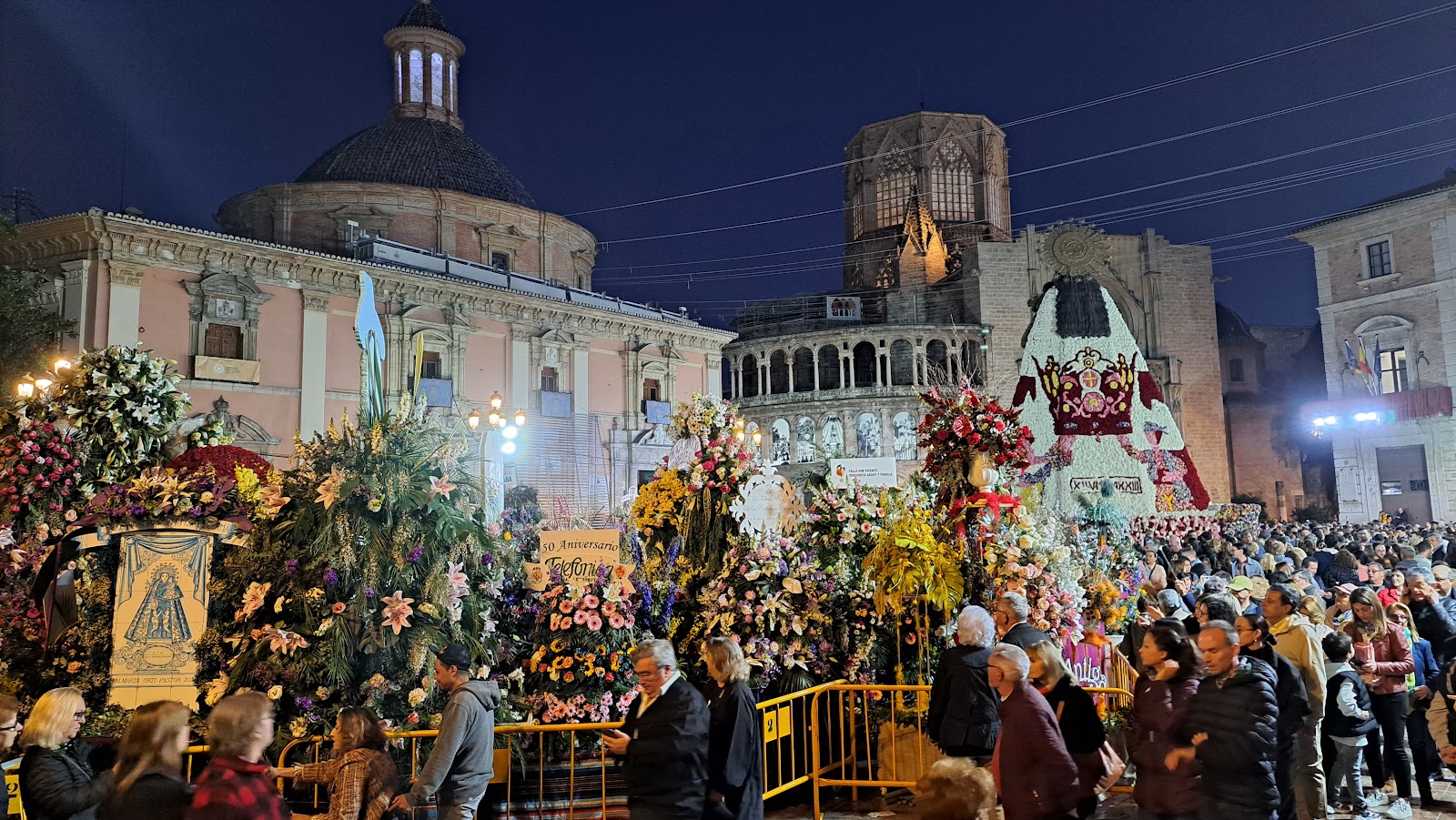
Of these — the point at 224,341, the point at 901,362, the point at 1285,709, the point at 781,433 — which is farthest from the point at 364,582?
the point at 901,362

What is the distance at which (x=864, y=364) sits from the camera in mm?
44281

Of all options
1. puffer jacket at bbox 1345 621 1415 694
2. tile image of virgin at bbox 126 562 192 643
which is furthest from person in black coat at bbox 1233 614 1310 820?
tile image of virgin at bbox 126 562 192 643

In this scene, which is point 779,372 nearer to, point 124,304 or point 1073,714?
point 124,304

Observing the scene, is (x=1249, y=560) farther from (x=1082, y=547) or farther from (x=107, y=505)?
(x=107, y=505)

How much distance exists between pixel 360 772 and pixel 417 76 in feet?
138

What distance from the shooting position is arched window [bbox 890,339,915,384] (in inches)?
1703

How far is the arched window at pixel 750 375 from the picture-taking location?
4531cm

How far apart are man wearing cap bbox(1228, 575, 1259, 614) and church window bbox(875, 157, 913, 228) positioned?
1832 inches

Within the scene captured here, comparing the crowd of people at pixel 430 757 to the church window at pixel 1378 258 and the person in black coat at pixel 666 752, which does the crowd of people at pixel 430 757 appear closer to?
the person in black coat at pixel 666 752

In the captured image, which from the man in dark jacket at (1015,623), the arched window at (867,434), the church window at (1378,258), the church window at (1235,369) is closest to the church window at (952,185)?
the church window at (1235,369)

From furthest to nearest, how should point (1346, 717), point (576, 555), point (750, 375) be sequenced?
point (750, 375)
point (576, 555)
point (1346, 717)

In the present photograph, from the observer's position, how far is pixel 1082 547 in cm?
1278

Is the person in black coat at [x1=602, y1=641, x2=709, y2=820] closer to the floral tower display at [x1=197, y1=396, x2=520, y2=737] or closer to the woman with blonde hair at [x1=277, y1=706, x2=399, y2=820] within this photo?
the woman with blonde hair at [x1=277, y1=706, x2=399, y2=820]

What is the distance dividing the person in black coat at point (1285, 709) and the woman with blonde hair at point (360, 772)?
173 inches
